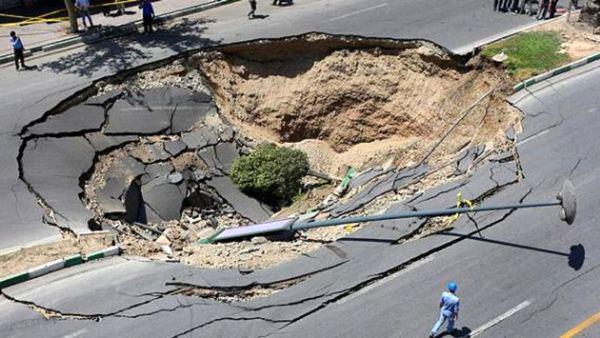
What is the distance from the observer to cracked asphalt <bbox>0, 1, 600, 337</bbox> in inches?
439

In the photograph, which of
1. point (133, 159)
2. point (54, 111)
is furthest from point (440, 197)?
point (54, 111)

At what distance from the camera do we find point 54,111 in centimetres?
1769

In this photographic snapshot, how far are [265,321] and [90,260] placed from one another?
13.1 feet

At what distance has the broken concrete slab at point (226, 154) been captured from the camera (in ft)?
59.7

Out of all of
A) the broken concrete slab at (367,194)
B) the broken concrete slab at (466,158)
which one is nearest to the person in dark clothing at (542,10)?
the broken concrete slab at (466,158)

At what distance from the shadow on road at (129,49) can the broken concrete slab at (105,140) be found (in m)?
2.62

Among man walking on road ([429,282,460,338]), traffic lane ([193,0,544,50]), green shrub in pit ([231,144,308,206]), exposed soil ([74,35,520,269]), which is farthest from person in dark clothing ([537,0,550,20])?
man walking on road ([429,282,460,338])

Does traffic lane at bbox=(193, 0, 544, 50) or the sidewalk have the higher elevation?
the sidewalk

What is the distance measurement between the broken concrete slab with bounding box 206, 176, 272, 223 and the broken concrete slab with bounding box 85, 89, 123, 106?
3810mm

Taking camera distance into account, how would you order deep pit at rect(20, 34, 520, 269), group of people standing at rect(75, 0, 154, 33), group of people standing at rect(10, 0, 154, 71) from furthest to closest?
group of people standing at rect(75, 0, 154, 33), group of people standing at rect(10, 0, 154, 71), deep pit at rect(20, 34, 520, 269)

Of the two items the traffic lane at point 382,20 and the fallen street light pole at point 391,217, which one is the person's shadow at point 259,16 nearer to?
the traffic lane at point 382,20

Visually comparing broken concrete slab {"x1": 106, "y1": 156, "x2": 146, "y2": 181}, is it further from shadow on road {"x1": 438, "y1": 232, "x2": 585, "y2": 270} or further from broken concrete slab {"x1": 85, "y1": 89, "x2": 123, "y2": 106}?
shadow on road {"x1": 438, "y1": 232, "x2": 585, "y2": 270}

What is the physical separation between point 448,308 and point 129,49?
47.2ft

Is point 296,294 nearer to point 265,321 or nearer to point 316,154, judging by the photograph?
point 265,321
